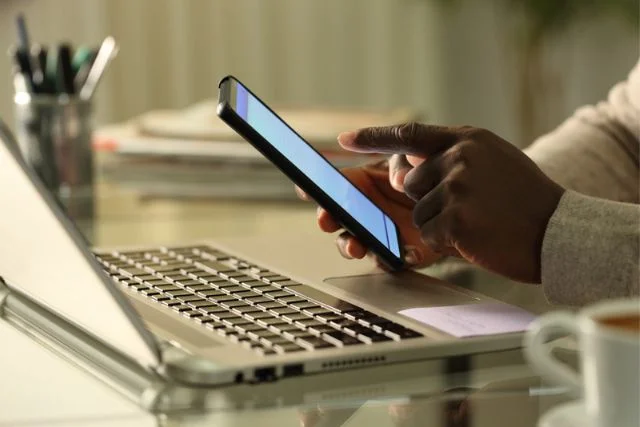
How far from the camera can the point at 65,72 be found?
5.03ft

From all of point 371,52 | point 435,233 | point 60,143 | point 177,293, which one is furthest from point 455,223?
point 371,52

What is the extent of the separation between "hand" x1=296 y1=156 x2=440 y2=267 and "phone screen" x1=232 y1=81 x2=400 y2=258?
0.03 meters

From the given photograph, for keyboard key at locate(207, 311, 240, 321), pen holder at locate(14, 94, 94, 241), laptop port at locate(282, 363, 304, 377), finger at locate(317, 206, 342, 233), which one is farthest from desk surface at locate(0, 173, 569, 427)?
pen holder at locate(14, 94, 94, 241)

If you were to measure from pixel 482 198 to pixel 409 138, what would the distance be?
3.2 inches

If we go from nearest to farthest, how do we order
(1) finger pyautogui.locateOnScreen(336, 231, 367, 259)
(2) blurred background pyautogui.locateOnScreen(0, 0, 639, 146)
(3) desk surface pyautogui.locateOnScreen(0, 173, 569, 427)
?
(3) desk surface pyautogui.locateOnScreen(0, 173, 569, 427), (1) finger pyautogui.locateOnScreen(336, 231, 367, 259), (2) blurred background pyautogui.locateOnScreen(0, 0, 639, 146)

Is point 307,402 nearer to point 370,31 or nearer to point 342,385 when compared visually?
point 342,385

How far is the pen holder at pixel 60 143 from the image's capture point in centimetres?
152

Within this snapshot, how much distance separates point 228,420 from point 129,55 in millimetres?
2431

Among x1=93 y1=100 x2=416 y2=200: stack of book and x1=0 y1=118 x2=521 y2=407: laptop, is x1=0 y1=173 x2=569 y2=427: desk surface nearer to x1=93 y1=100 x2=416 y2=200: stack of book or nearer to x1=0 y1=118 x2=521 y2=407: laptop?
x1=0 y1=118 x2=521 y2=407: laptop

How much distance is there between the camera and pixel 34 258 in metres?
0.86

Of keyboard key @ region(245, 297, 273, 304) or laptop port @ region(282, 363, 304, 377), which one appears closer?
laptop port @ region(282, 363, 304, 377)

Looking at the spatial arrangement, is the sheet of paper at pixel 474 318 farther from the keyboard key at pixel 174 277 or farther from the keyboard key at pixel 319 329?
the keyboard key at pixel 174 277

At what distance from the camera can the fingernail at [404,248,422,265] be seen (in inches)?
40.5

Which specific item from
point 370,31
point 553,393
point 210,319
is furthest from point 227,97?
point 370,31
